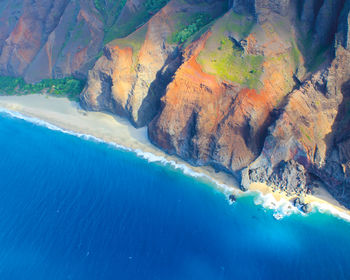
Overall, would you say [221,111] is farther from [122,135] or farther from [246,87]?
[122,135]

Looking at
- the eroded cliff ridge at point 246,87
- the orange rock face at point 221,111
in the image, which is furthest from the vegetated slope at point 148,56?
the orange rock face at point 221,111

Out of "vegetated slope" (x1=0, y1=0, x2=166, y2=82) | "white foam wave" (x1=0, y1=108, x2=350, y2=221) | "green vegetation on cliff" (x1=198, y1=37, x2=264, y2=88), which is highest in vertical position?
"green vegetation on cliff" (x1=198, y1=37, x2=264, y2=88)

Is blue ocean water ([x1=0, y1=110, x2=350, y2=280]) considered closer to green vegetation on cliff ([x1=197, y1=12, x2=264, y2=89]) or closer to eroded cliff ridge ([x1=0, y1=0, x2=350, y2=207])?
eroded cliff ridge ([x1=0, y1=0, x2=350, y2=207])

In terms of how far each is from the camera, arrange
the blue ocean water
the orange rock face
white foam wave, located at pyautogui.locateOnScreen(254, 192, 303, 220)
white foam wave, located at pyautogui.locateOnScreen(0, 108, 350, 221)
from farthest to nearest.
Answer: the orange rock face < white foam wave, located at pyautogui.locateOnScreen(254, 192, 303, 220) < white foam wave, located at pyautogui.locateOnScreen(0, 108, 350, 221) < the blue ocean water

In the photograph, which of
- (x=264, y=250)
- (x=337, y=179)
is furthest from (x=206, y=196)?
(x=337, y=179)

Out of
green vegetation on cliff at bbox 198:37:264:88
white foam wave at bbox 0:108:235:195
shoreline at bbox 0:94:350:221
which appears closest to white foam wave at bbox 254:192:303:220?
shoreline at bbox 0:94:350:221

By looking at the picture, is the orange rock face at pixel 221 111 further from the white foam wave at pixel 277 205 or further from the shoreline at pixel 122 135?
the white foam wave at pixel 277 205
